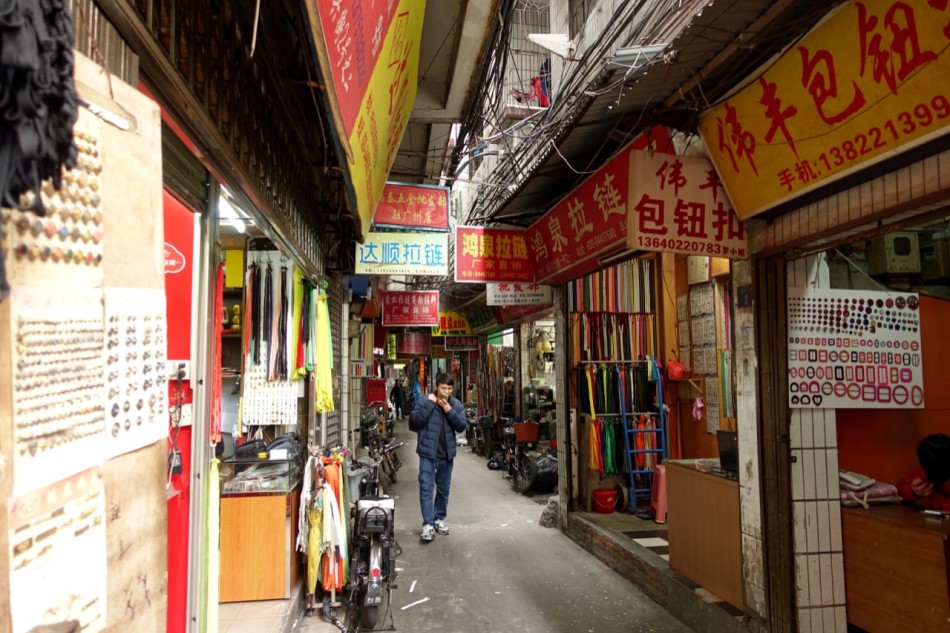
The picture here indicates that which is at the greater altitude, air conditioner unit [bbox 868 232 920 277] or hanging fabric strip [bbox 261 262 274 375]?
air conditioner unit [bbox 868 232 920 277]

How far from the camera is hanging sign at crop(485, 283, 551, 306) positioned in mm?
8250

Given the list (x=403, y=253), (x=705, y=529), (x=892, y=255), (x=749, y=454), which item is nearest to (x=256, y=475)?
(x=403, y=253)

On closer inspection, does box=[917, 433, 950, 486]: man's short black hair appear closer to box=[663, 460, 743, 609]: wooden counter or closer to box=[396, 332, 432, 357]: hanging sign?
box=[663, 460, 743, 609]: wooden counter

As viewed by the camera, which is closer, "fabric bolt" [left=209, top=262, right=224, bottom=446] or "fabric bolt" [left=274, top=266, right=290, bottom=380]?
"fabric bolt" [left=209, top=262, right=224, bottom=446]

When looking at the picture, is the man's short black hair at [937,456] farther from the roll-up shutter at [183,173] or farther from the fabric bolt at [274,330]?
the fabric bolt at [274,330]

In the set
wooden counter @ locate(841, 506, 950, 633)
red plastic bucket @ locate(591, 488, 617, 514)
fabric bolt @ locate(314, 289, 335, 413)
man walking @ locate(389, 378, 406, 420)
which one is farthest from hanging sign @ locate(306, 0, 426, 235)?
man walking @ locate(389, 378, 406, 420)

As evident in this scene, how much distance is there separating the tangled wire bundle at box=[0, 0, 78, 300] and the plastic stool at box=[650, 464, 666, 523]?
722 cm

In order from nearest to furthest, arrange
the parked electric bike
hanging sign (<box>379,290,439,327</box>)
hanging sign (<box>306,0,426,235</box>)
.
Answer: hanging sign (<box>306,0,426,235</box>) < the parked electric bike < hanging sign (<box>379,290,439,327</box>)

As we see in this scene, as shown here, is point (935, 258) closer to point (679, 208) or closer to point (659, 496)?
point (679, 208)

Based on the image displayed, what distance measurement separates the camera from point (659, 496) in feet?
23.4

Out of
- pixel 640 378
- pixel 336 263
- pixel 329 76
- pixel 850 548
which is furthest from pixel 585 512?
pixel 329 76

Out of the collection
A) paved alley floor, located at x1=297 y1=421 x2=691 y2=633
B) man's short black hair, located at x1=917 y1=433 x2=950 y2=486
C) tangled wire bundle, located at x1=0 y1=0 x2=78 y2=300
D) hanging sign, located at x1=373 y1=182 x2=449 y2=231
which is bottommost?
paved alley floor, located at x1=297 y1=421 x2=691 y2=633

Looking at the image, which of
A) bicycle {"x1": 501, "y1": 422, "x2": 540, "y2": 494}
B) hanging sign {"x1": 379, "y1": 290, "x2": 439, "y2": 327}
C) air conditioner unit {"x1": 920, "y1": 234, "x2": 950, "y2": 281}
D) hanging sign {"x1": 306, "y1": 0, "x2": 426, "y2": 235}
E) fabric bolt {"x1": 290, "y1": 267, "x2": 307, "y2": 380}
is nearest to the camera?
hanging sign {"x1": 306, "y1": 0, "x2": 426, "y2": 235}

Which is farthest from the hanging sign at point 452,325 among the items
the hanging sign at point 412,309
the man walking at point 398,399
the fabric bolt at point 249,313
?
the fabric bolt at point 249,313
